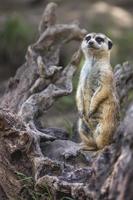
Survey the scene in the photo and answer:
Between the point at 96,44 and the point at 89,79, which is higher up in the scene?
the point at 96,44

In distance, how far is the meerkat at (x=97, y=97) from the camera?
598 cm

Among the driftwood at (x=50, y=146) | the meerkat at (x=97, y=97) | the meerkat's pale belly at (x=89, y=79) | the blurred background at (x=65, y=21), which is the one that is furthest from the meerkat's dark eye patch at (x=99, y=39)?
the blurred background at (x=65, y=21)

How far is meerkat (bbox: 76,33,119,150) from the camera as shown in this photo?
5977 mm

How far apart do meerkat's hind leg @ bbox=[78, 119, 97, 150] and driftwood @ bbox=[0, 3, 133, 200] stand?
3.9 inches

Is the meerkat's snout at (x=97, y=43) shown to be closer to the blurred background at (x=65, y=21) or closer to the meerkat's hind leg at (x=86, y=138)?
the meerkat's hind leg at (x=86, y=138)

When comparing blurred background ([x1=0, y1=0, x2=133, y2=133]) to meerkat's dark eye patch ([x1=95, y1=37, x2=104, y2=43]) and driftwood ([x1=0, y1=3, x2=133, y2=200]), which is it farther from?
meerkat's dark eye patch ([x1=95, y1=37, x2=104, y2=43])

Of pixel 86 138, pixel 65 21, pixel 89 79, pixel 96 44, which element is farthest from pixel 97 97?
pixel 65 21

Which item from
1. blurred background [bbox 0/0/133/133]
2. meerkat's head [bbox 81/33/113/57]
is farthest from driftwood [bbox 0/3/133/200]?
blurred background [bbox 0/0/133/133]

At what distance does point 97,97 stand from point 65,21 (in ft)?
25.1

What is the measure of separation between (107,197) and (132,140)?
18.4 inches

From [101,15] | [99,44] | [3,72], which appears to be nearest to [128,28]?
[101,15]

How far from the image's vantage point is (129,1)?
1467cm

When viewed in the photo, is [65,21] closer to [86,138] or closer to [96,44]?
[96,44]

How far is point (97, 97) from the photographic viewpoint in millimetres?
6055
